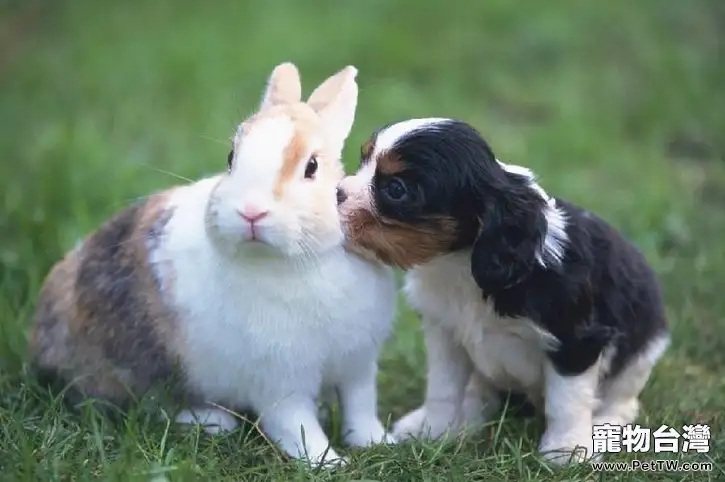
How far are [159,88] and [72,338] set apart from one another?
15.0 ft

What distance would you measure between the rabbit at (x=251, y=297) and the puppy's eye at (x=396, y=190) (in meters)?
0.19

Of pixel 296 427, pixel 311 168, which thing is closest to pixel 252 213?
pixel 311 168

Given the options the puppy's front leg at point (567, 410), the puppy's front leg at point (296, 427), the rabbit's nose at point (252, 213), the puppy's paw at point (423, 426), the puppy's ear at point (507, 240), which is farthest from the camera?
the puppy's paw at point (423, 426)

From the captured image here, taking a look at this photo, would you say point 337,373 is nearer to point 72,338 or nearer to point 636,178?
point 72,338

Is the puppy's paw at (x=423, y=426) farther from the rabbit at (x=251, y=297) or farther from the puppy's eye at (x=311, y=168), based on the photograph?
the puppy's eye at (x=311, y=168)

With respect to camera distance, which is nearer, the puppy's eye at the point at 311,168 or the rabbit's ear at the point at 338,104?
the puppy's eye at the point at 311,168

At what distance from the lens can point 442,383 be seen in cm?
435

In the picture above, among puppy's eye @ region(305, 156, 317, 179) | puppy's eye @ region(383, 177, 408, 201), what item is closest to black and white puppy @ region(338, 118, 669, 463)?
puppy's eye @ region(383, 177, 408, 201)

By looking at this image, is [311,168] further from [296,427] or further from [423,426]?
[423,426]

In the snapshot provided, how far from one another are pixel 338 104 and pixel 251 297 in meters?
0.78

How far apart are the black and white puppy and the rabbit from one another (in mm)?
180

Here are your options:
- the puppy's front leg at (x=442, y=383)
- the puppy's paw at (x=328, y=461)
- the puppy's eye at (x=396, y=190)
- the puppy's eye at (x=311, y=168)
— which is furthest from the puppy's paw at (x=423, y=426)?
the puppy's eye at (x=311, y=168)

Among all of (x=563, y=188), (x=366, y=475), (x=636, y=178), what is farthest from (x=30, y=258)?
(x=636, y=178)

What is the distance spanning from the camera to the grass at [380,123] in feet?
12.9
